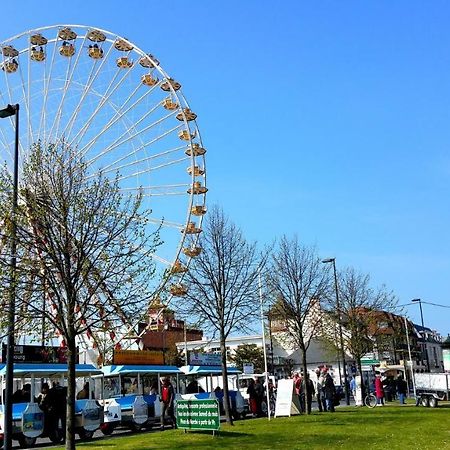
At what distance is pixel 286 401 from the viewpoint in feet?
86.2

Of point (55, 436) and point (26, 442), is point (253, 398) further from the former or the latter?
point (26, 442)

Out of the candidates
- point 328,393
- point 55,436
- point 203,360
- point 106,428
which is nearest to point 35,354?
point 106,428

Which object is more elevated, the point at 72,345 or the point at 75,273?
the point at 75,273

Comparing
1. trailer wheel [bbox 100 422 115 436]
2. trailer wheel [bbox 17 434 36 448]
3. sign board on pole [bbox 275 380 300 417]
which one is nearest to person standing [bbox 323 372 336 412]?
sign board on pole [bbox 275 380 300 417]

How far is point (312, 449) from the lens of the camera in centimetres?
1584

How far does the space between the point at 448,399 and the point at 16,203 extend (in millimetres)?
26497

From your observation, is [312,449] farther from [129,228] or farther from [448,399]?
[448,399]

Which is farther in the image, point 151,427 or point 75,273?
point 151,427

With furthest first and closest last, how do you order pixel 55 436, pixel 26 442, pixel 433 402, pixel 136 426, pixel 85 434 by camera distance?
pixel 433 402 → pixel 136 426 → pixel 85 434 → pixel 55 436 → pixel 26 442

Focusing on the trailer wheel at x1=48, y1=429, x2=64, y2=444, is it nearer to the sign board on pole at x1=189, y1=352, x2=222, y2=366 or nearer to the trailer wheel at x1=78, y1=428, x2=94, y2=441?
the trailer wheel at x1=78, y1=428, x2=94, y2=441

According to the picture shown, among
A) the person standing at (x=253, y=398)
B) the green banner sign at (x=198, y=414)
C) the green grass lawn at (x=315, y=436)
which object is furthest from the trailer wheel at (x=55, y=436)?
the person standing at (x=253, y=398)

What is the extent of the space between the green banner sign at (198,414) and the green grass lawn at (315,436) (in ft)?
0.94

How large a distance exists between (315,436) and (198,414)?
3307 mm

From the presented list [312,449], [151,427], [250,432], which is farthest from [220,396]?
[312,449]
